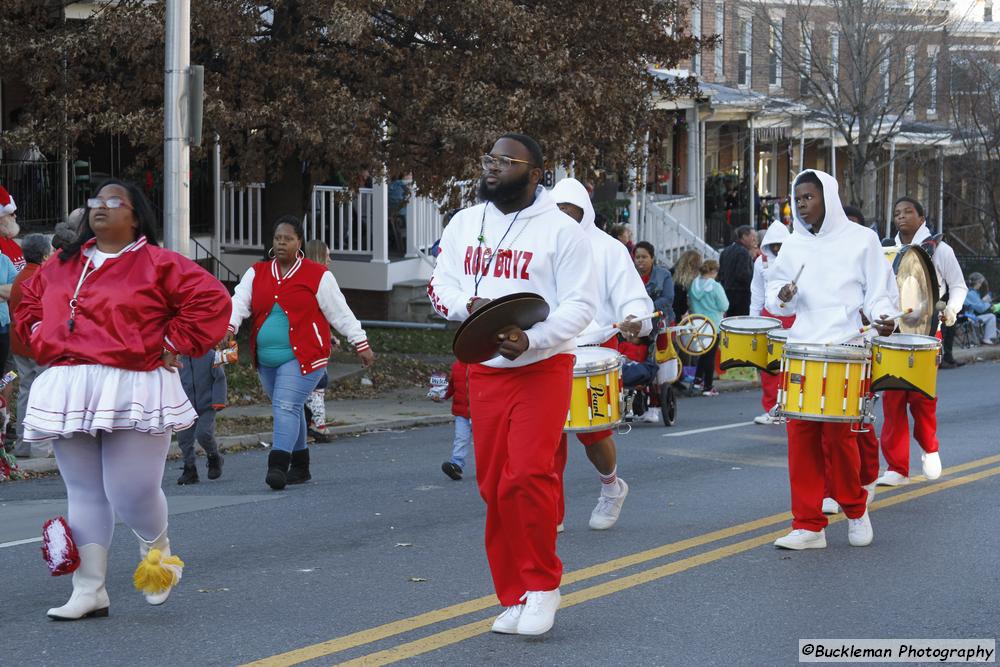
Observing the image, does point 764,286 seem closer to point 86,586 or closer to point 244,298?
point 244,298

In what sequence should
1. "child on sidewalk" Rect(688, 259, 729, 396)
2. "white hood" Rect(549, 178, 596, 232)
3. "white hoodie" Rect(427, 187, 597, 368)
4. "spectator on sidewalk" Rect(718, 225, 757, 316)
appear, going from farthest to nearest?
"spectator on sidewalk" Rect(718, 225, 757, 316), "child on sidewalk" Rect(688, 259, 729, 396), "white hood" Rect(549, 178, 596, 232), "white hoodie" Rect(427, 187, 597, 368)

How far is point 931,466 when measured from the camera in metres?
10.7

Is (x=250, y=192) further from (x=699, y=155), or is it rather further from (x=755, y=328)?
(x=755, y=328)

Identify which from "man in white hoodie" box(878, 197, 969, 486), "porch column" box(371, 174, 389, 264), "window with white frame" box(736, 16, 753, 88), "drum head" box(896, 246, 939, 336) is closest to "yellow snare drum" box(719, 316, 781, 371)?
"man in white hoodie" box(878, 197, 969, 486)

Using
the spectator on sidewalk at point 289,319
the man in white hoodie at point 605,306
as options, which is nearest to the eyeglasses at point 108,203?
the man in white hoodie at point 605,306

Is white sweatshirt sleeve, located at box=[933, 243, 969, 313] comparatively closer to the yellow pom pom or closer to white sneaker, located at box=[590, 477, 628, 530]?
white sneaker, located at box=[590, 477, 628, 530]

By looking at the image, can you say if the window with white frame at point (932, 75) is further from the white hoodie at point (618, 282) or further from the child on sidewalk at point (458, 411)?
the white hoodie at point (618, 282)

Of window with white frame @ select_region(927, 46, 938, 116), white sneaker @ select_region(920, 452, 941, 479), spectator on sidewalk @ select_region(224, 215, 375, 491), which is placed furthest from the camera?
window with white frame @ select_region(927, 46, 938, 116)

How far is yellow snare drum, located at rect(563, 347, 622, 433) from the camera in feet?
27.2

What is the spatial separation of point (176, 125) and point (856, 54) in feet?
62.3

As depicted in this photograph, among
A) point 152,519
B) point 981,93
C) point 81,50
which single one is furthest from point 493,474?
point 981,93

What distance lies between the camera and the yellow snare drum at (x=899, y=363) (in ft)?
28.7

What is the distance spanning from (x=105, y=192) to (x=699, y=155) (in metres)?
26.4

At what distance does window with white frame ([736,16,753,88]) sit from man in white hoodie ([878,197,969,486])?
65.3 feet
